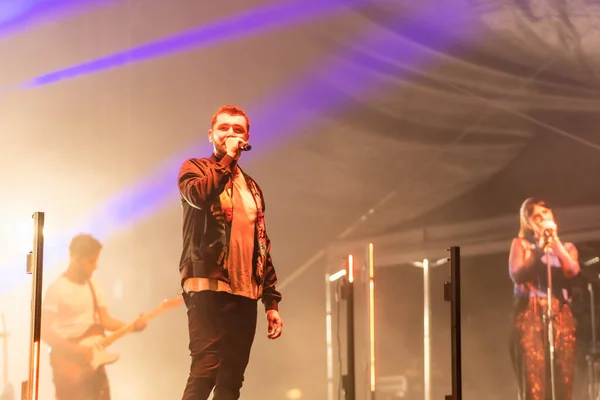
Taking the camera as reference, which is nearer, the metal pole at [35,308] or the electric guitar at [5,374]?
the metal pole at [35,308]

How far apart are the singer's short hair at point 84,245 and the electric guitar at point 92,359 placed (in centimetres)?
36

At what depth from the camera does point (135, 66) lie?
3691 mm

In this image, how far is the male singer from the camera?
346 centimetres

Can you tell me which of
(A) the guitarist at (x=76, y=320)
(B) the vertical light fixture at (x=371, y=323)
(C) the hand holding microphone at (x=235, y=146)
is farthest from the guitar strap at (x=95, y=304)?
(B) the vertical light fixture at (x=371, y=323)

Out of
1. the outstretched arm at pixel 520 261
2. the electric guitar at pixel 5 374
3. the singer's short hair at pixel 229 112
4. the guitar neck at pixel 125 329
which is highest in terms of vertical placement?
the singer's short hair at pixel 229 112

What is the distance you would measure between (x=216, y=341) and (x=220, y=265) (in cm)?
38

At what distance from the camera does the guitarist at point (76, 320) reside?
3416 mm

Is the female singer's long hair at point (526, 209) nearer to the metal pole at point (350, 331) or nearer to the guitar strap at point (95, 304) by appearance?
the metal pole at point (350, 331)

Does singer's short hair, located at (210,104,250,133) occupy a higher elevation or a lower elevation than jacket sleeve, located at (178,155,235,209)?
higher

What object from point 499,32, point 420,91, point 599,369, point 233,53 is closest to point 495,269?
point 599,369

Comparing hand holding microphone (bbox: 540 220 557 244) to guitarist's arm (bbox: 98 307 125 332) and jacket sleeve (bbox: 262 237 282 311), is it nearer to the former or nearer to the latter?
jacket sleeve (bbox: 262 237 282 311)

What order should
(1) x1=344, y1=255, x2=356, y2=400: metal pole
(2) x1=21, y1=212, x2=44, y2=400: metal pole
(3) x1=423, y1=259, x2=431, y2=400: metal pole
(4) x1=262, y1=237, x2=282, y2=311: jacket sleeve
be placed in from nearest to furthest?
(2) x1=21, y1=212, x2=44, y2=400: metal pole < (4) x1=262, y1=237, x2=282, y2=311: jacket sleeve < (1) x1=344, y1=255, x2=356, y2=400: metal pole < (3) x1=423, y1=259, x2=431, y2=400: metal pole

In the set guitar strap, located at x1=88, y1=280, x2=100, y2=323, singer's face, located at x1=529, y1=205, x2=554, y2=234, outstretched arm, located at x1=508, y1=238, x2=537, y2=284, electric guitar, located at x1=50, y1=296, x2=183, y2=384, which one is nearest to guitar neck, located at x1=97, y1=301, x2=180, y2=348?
electric guitar, located at x1=50, y1=296, x2=183, y2=384

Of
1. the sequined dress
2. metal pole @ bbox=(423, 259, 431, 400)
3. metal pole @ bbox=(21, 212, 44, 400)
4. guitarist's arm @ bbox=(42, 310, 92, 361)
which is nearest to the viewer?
metal pole @ bbox=(21, 212, 44, 400)
